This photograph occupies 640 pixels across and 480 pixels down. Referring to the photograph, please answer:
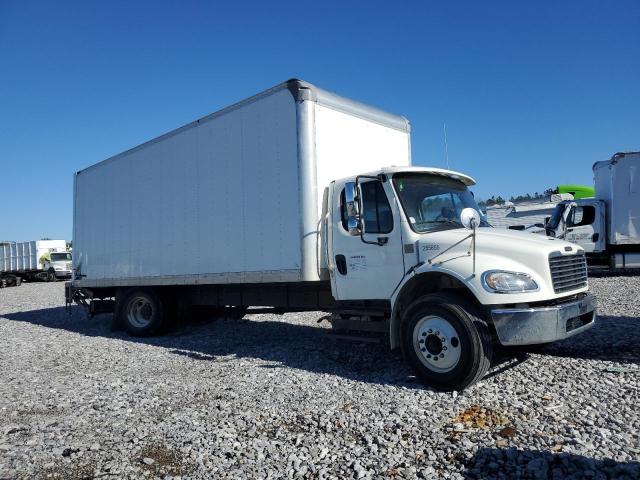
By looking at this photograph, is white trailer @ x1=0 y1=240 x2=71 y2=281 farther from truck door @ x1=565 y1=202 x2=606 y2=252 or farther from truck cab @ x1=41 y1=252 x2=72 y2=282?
truck door @ x1=565 y1=202 x2=606 y2=252

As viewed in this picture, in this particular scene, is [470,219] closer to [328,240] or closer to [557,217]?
[328,240]

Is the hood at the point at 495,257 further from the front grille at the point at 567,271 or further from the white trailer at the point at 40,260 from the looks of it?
the white trailer at the point at 40,260

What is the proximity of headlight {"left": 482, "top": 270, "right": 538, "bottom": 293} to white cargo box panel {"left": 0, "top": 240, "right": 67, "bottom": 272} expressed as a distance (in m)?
35.6

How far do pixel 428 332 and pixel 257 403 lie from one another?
6.39 feet

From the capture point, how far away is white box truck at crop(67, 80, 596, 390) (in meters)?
4.76

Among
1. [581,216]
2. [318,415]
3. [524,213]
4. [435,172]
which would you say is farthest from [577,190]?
[318,415]

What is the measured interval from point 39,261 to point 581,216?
1330 inches

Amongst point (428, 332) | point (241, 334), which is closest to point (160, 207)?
point (241, 334)

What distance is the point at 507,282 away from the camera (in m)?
4.64

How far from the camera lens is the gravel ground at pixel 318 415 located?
11.1ft

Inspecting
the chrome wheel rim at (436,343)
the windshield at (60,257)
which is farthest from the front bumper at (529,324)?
the windshield at (60,257)

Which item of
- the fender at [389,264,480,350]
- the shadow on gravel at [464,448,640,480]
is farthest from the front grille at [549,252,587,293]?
the shadow on gravel at [464,448,640,480]

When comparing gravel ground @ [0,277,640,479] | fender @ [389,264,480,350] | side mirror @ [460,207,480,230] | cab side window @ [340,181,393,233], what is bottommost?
gravel ground @ [0,277,640,479]

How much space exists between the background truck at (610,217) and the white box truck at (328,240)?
1042cm
